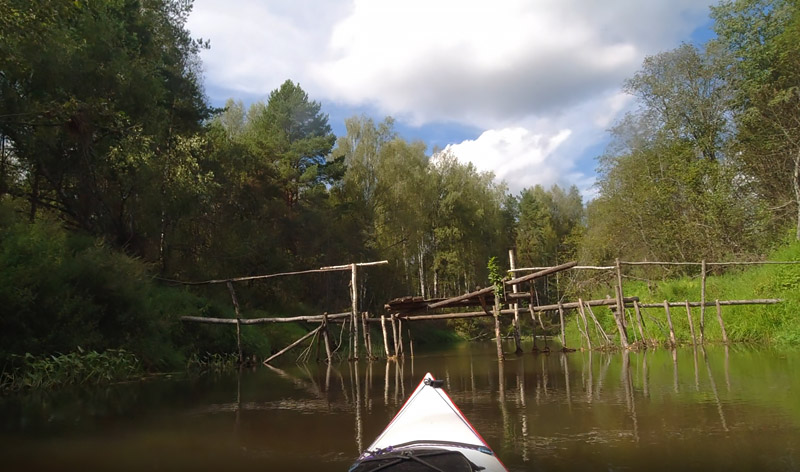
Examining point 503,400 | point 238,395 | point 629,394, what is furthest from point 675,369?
point 238,395

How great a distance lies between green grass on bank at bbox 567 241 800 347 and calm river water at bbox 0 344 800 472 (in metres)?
5.12

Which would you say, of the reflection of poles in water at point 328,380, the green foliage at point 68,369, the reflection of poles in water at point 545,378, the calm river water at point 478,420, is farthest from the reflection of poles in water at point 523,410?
the green foliage at point 68,369

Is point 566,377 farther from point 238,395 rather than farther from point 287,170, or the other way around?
point 287,170

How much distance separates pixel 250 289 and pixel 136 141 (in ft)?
32.9

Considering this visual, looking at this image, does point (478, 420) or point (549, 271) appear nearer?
point (478, 420)

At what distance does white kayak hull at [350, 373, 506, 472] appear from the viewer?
388 centimetres

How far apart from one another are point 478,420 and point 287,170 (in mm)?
26328

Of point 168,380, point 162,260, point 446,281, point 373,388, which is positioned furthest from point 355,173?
point 373,388

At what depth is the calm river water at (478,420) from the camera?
542 centimetres

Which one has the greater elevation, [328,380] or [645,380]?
[645,380]

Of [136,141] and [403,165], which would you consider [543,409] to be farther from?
[403,165]

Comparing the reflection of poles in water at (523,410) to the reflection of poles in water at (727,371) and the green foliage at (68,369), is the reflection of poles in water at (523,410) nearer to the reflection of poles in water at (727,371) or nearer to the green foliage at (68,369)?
the reflection of poles in water at (727,371)

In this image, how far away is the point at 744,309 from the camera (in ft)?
59.2

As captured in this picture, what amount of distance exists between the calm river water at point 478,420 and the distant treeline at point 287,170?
502 cm
